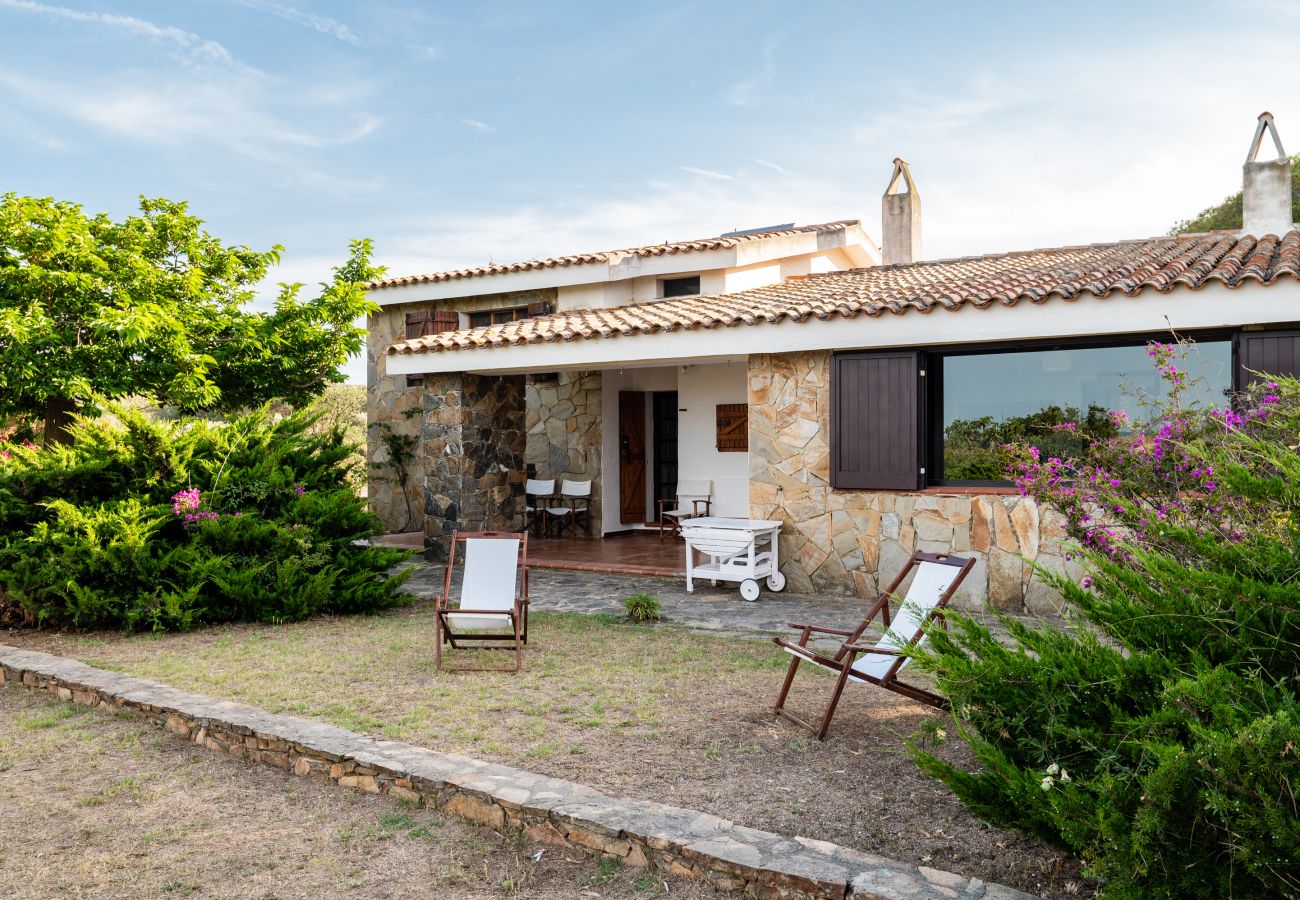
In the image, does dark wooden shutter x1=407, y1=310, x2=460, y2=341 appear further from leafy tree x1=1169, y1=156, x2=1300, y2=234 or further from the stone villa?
leafy tree x1=1169, y1=156, x2=1300, y2=234

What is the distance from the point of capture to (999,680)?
2975 mm

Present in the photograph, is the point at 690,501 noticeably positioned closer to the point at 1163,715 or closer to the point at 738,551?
the point at 738,551

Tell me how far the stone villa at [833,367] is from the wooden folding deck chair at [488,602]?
3.43 m

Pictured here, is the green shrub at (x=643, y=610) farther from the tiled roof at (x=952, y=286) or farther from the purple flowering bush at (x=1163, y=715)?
the purple flowering bush at (x=1163, y=715)

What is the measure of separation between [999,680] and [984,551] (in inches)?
249

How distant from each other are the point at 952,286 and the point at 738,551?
364cm

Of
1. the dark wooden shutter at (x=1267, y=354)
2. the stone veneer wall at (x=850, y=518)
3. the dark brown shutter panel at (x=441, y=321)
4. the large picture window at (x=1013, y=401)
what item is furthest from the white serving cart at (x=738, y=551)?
the dark brown shutter panel at (x=441, y=321)

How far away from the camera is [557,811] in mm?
3781

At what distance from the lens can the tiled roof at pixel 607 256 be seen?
1356 cm

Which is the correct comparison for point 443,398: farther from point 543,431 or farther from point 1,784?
point 1,784

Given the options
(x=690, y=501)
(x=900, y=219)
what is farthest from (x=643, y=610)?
(x=900, y=219)

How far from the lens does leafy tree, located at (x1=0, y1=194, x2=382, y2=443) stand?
10266 millimetres

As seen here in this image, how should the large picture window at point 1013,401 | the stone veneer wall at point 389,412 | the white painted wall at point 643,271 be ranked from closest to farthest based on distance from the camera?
the large picture window at point 1013,401 → the white painted wall at point 643,271 → the stone veneer wall at point 389,412

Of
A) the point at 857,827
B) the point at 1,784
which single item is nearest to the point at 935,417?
the point at 857,827
